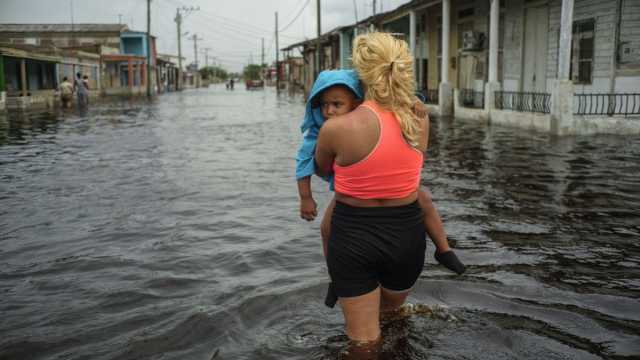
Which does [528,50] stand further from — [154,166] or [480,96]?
[154,166]

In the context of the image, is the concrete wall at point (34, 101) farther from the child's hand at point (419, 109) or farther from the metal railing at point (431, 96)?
the child's hand at point (419, 109)

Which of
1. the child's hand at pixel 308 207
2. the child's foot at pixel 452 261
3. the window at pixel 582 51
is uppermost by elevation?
the window at pixel 582 51

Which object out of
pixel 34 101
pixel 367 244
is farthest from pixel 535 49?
pixel 34 101

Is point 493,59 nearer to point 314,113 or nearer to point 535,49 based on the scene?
point 535,49

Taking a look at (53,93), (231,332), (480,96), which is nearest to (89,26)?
(53,93)

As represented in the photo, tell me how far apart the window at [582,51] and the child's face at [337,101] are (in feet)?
52.5

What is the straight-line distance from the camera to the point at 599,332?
3.67 metres

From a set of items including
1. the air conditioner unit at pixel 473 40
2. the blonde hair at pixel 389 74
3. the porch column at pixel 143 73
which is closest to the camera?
→ the blonde hair at pixel 389 74

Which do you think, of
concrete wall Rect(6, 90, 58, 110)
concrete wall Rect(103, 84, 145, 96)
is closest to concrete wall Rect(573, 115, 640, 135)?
concrete wall Rect(6, 90, 58, 110)

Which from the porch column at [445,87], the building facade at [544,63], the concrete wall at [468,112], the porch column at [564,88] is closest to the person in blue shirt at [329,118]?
the building facade at [544,63]

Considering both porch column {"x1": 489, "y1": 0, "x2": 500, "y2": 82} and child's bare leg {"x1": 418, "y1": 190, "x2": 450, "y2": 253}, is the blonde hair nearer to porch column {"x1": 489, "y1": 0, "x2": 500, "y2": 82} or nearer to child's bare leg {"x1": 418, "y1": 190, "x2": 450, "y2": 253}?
child's bare leg {"x1": 418, "y1": 190, "x2": 450, "y2": 253}

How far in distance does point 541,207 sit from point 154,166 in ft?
22.0

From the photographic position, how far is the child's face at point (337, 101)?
9.69ft

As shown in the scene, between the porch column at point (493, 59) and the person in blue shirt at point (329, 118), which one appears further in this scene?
the porch column at point (493, 59)
